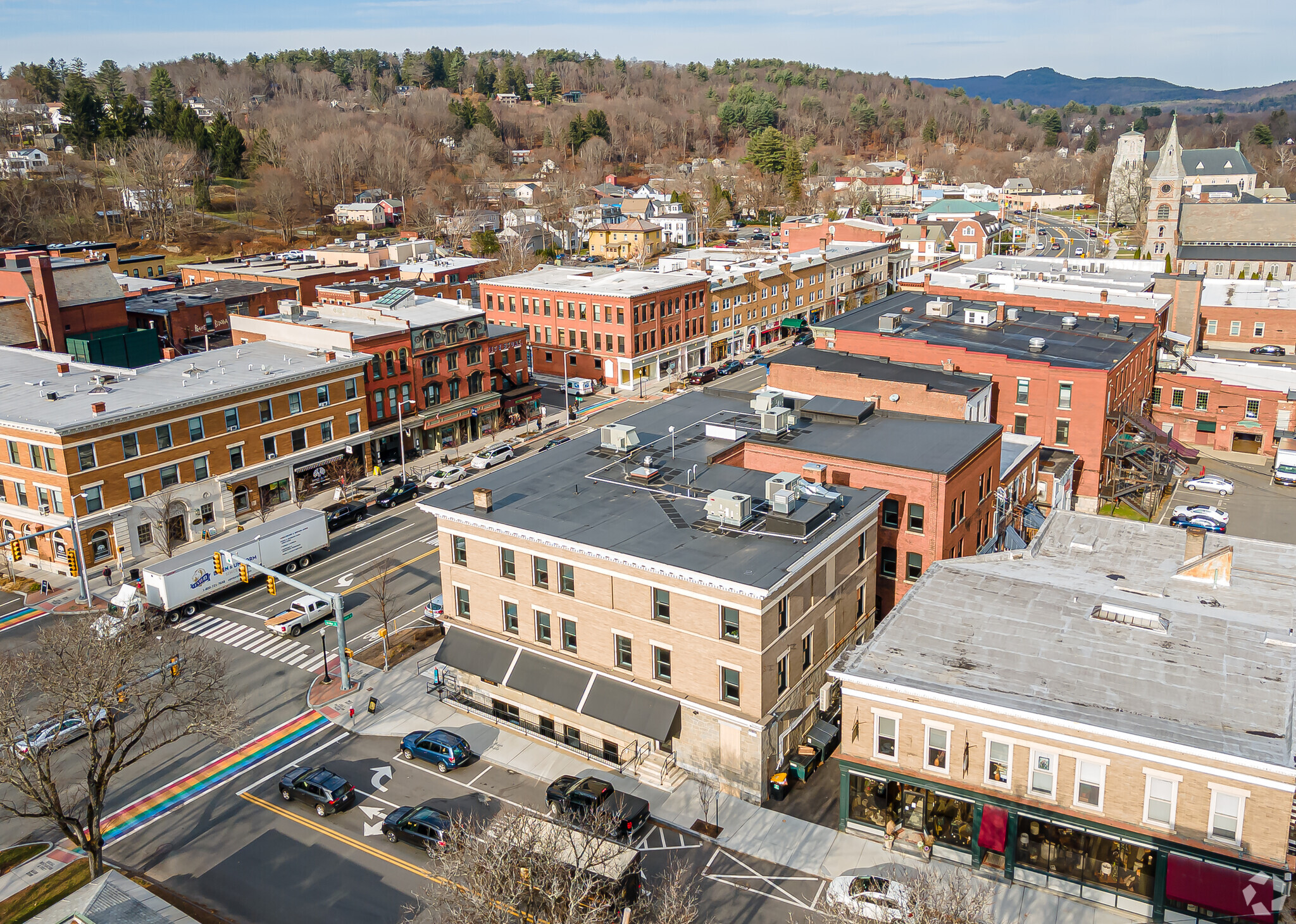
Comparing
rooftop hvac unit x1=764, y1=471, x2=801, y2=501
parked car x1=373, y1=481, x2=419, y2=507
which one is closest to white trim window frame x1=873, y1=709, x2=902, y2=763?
rooftop hvac unit x1=764, y1=471, x2=801, y2=501

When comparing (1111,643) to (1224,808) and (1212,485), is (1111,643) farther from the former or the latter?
(1212,485)

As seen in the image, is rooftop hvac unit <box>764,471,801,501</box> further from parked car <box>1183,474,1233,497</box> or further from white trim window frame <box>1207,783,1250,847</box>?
parked car <box>1183,474,1233,497</box>

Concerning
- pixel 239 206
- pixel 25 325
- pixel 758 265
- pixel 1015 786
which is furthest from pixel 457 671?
pixel 239 206

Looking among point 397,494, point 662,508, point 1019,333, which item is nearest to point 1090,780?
point 662,508

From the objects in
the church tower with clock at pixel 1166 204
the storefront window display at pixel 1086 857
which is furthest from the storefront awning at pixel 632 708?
the church tower with clock at pixel 1166 204

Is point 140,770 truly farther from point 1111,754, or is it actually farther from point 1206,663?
point 1206,663

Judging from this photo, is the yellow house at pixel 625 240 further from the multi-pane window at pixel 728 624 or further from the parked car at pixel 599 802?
the parked car at pixel 599 802
